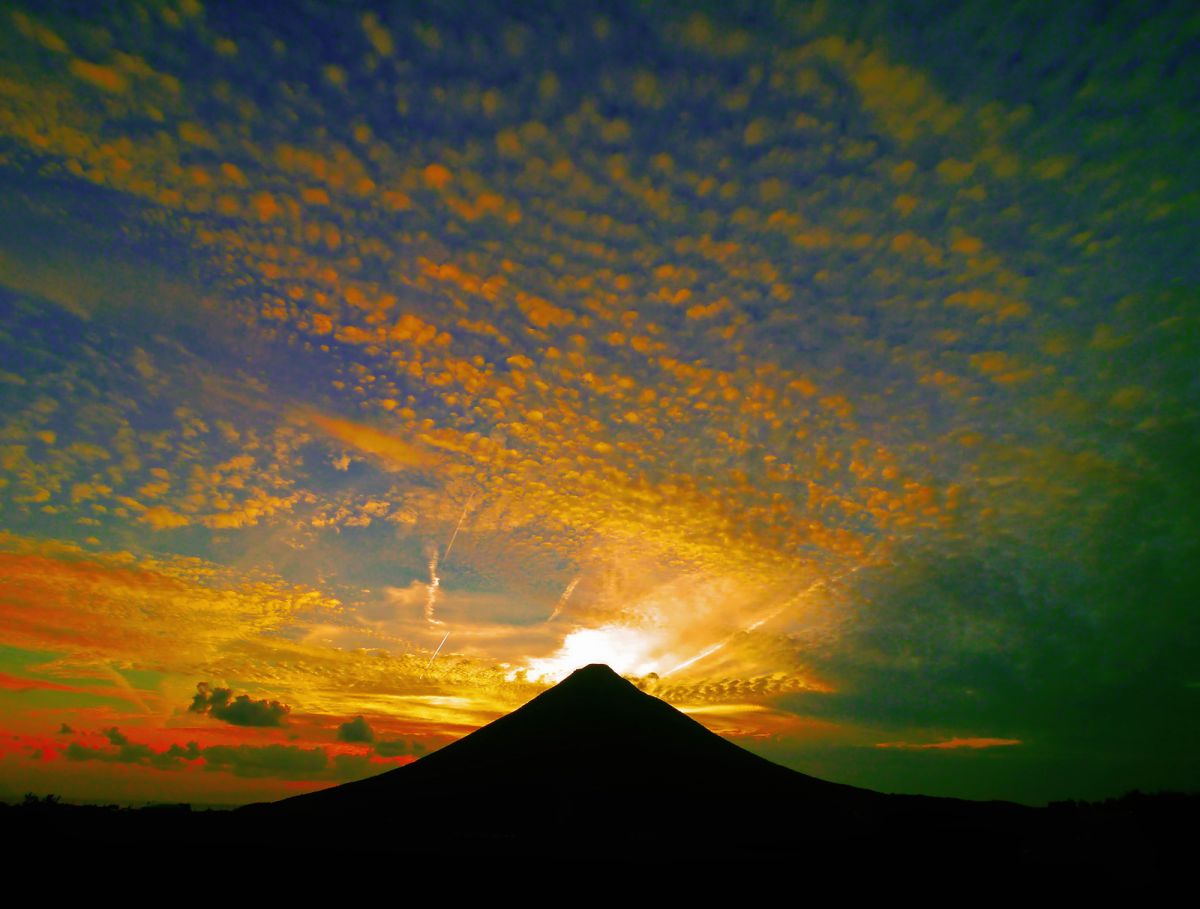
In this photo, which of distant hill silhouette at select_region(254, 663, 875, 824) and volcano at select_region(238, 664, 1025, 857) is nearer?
volcano at select_region(238, 664, 1025, 857)

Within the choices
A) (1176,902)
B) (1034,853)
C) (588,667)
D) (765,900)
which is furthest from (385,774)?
(1176,902)

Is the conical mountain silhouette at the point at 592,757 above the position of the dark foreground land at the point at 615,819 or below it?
above

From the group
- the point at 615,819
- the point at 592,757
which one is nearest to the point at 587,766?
the point at 592,757

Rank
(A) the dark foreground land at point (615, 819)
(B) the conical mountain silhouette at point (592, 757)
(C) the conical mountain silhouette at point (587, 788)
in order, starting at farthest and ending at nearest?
1. (B) the conical mountain silhouette at point (592, 757)
2. (C) the conical mountain silhouette at point (587, 788)
3. (A) the dark foreground land at point (615, 819)

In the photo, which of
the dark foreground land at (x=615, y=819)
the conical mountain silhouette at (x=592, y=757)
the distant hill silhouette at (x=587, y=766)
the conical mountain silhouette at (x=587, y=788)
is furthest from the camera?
the conical mountain silhouette at (x=592, y=757)

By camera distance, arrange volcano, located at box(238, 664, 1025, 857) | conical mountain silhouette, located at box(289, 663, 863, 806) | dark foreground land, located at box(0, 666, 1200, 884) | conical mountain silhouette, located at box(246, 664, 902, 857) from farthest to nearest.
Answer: conical mountain silhouette, located at box(289, 663, 863, 806) < conical mountain silhouette, located at box(246, 664, 902, 857) < volcano, located at box(238, 664, 1025, 857) < dark foreground land, located at box(0, 666, 1200, 884)

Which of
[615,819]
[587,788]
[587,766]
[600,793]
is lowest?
[615,819]

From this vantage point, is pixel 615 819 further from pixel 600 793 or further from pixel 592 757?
pixel 592 757

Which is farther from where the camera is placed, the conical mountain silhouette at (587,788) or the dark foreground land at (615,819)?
the conical mountain silhouette at (587,788)
